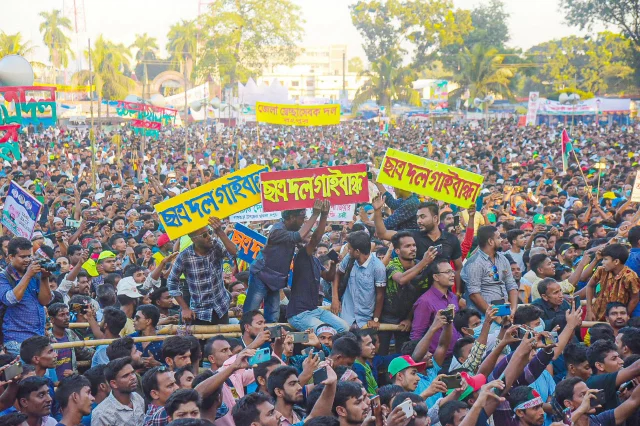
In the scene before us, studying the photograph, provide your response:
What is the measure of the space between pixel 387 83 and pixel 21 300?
48171mm

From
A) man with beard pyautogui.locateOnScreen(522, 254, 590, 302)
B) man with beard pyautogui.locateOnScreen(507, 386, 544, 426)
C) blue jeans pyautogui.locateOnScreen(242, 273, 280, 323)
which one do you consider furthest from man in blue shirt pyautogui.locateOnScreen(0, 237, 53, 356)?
man with beard pyautogui.locateOnScreen(522, 254, 590, 302)

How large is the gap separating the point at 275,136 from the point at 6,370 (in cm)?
3549

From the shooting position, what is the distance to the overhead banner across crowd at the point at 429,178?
8250 millimetres

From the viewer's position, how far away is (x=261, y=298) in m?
7.16

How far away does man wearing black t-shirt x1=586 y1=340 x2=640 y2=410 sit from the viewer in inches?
212

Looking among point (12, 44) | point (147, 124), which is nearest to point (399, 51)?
point (12, 44)

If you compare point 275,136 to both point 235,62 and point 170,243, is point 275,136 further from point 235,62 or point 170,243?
point 170,243

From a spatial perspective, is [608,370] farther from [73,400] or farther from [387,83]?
[387,83]

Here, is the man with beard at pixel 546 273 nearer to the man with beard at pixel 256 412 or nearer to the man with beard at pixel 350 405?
the man with beard at pixel 350 405

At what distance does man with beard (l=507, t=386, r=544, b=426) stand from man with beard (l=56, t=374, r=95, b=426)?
2475mm

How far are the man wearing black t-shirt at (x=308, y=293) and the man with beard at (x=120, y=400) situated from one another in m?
1.75

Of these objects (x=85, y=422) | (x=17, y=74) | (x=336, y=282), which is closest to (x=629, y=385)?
(x=336, y=282)

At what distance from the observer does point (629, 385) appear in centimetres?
546

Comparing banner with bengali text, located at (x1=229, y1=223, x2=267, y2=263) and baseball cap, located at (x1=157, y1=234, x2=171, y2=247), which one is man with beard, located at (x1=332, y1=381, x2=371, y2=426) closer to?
banner with bengali text, located at (x1=229, y1=223, x2=267, y2=263)
